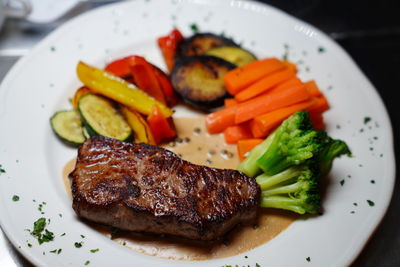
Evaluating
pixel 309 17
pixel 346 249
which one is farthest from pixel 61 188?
pixel 309 17

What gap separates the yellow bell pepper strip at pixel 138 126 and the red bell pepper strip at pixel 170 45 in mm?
773

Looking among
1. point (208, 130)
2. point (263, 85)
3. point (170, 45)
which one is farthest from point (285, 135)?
point (170, 45)

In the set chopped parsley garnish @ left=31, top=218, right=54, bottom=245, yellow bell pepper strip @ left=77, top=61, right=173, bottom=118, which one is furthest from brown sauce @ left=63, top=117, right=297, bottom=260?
yellow bell pepper strip @ left=77, top=61, right=173, bottom=118

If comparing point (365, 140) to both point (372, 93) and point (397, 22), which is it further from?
point (397, 22)

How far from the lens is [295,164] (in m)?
3.31

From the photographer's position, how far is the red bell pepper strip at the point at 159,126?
3.75 m

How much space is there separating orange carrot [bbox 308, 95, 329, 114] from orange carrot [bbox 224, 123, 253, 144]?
575 mm

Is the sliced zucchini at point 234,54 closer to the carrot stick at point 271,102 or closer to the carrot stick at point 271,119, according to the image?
the carrot stick at point 271,102

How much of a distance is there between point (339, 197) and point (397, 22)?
10.7 ft

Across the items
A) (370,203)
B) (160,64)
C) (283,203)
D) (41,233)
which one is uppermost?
(160,64)

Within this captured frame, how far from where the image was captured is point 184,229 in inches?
121

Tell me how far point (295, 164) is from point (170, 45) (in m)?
1.83

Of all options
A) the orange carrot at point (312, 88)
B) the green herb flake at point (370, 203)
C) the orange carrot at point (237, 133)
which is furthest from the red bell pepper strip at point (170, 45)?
the green herb flake at point (370, 203)

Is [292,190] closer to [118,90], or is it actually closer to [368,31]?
[118,90]
